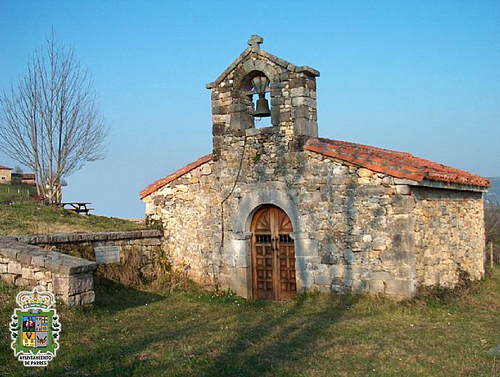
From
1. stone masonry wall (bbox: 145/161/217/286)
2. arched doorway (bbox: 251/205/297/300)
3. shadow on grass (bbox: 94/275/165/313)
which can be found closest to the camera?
shadow on grass (bbox: 94/275/165/313)

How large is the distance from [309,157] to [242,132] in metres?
1.71

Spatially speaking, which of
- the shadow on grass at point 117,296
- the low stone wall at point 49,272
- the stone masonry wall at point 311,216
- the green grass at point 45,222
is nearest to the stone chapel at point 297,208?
the stone masonry wall at point 311,216

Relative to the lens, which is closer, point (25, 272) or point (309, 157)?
point (25, 272)

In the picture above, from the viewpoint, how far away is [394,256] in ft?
30.4

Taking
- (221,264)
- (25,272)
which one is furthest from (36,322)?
(221,264)

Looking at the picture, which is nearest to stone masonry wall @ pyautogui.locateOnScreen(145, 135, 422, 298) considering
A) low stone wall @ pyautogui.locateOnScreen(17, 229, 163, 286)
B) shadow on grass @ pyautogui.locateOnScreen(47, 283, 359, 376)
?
low stone wall @ pyautogui.locateOnScreen(17, 229, 163, 286)

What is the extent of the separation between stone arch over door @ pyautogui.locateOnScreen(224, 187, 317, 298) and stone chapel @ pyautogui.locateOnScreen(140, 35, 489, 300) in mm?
24

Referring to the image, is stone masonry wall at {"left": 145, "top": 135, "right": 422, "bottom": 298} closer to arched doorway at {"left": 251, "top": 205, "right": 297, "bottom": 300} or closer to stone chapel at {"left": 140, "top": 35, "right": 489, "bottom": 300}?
stone chapel at {"left": 140, "top": 35, "right": 489, "bottom": 300}

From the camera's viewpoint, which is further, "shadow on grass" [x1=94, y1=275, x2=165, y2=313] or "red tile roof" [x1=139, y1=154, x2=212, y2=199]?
"red tile roof" [x1=139, y1=154, x2=212, y2=199]

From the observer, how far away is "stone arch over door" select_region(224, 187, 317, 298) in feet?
33.9

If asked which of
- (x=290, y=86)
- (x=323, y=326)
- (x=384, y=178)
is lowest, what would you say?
(x=323, y=326)

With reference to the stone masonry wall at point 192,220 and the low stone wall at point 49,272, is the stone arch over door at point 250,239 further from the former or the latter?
the low stone wall at point 49,272

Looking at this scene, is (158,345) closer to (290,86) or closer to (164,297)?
(164,297)

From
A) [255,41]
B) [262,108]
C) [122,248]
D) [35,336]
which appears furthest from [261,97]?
A: [35,336]
